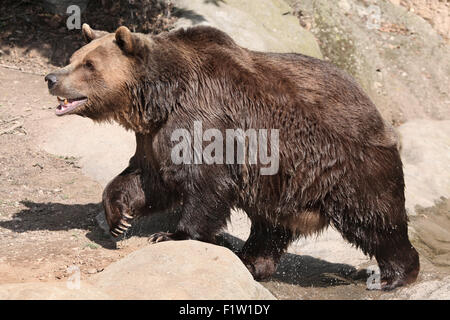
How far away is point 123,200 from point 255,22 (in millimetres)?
6747

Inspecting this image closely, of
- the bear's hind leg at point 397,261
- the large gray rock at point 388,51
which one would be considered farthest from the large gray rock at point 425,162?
the bear's hind leg at point 397,261

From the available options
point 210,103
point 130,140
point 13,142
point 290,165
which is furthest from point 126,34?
point 13,142

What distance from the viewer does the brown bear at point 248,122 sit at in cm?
594

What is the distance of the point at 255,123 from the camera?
19.6 ft

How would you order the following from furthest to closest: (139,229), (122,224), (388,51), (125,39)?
(388,51) < (139,229) < (122,224) < (125,39)

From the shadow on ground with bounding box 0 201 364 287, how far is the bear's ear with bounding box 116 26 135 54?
2116 millimetres

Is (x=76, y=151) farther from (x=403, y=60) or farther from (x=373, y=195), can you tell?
(x=403, y=60)

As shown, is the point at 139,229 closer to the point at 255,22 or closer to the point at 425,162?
the point at 425,162

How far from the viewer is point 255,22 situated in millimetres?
12281

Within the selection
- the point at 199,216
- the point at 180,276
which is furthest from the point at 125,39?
the point at 180,276

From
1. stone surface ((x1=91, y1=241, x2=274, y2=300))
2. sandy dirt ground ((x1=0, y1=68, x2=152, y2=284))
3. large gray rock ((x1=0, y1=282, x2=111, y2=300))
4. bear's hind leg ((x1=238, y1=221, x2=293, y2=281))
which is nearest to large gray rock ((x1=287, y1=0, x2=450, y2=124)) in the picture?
sandy dirt ground ((x1=0, y1=68, x2=152, y2=284))

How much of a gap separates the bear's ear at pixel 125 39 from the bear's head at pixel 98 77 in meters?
0.01

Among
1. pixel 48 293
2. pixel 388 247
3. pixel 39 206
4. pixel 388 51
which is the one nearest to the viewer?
pixel 48 293

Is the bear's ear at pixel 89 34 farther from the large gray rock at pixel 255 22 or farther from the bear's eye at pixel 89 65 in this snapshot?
the large gray rock at pixel 255 22
